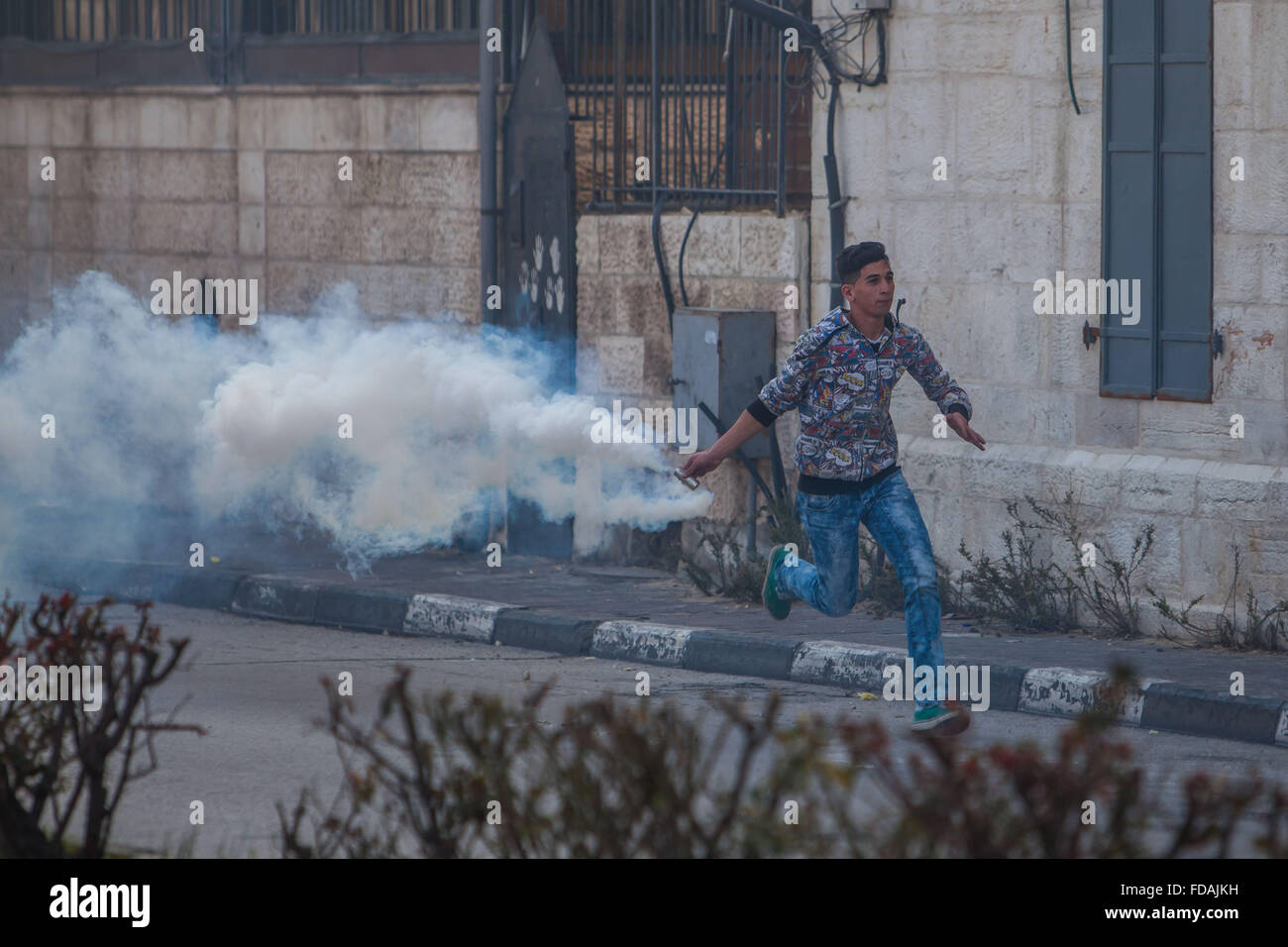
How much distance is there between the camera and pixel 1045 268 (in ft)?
32.3

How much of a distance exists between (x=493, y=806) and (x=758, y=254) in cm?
714

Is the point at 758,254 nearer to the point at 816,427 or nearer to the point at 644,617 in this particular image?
the point at 644,617

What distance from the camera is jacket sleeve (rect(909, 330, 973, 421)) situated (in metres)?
7.80

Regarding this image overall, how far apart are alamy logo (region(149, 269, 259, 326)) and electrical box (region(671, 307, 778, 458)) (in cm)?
413

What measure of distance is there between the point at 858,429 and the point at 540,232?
4.92 meters

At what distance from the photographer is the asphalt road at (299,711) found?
20.3ft

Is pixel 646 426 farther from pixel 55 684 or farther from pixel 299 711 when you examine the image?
pixel 55 684

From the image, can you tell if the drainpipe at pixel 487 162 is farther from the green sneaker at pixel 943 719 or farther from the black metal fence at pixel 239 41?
the green sneaker at pixel 943 719

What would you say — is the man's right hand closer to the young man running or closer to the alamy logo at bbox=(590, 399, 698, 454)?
the young man running

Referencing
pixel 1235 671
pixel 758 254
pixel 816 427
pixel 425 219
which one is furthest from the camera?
pixel 425 219

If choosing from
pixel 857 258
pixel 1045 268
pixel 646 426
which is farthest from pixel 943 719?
pixel 646 426

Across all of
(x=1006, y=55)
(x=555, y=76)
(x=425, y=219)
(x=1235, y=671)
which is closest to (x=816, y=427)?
(x=1235, y=671)

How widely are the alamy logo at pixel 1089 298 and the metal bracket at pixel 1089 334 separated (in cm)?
6

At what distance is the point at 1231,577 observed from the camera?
9094 millimetres
